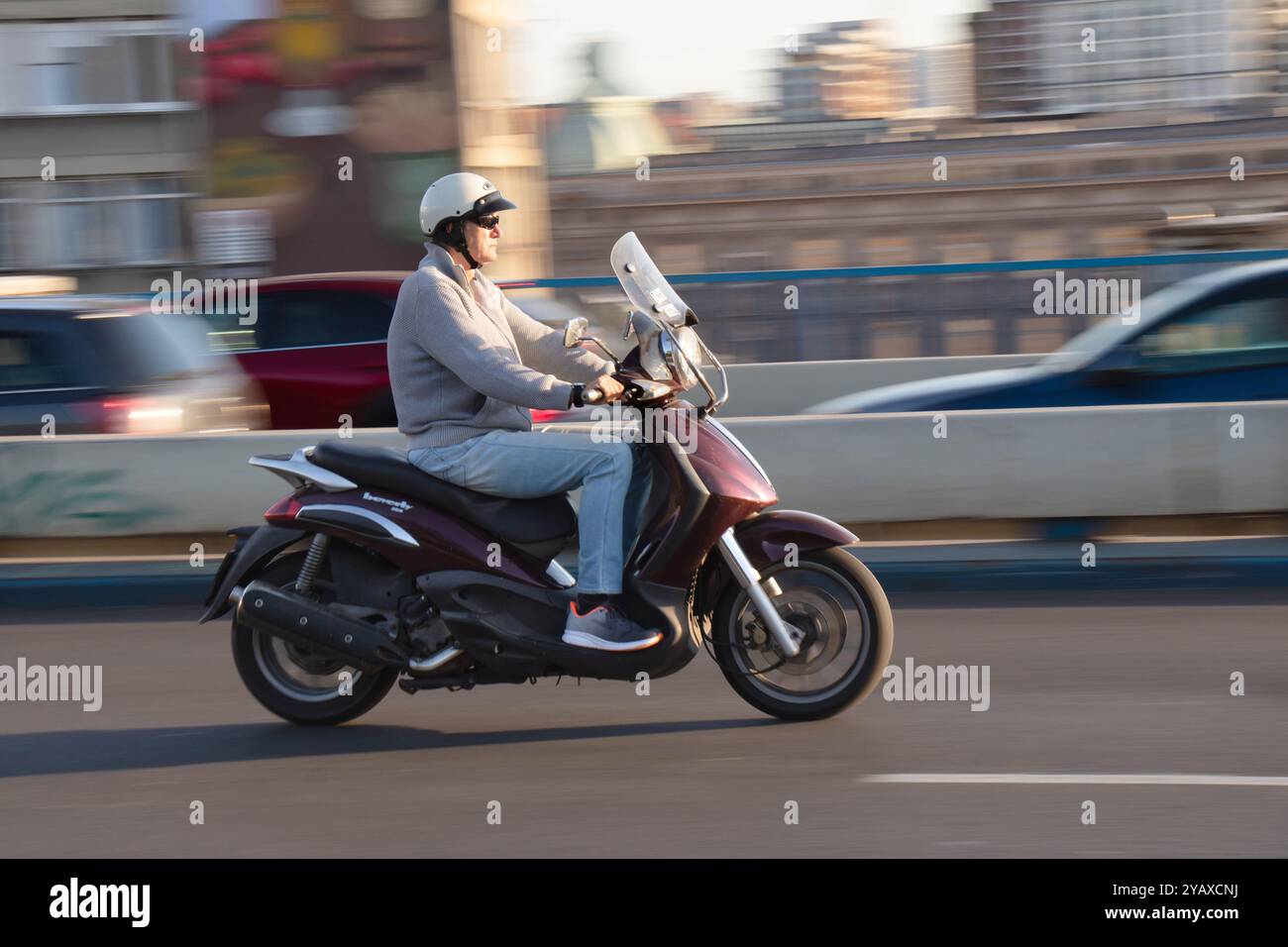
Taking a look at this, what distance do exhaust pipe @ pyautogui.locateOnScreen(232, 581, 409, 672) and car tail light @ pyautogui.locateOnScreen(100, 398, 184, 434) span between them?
4.47 m

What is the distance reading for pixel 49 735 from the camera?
6.29 m

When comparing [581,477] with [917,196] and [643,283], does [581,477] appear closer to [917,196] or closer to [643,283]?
[643,283]

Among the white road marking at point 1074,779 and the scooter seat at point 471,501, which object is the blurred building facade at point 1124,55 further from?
the white road marking at point 1074,779

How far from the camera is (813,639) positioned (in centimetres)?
591

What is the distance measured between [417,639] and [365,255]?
2187 cm

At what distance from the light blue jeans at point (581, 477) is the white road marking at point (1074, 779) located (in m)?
1.08

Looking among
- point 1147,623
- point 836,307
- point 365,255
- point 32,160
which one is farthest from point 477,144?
point 1147,623

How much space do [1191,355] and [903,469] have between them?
7.07 ft

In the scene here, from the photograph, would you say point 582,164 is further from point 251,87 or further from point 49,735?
point 49,735

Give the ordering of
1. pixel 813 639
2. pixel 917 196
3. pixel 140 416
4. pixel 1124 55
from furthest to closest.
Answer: pixel 1124 55 < pixel 917 196 < pixel 140 416 < pixel 813 639

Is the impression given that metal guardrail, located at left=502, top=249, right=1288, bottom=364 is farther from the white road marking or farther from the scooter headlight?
the white road marking

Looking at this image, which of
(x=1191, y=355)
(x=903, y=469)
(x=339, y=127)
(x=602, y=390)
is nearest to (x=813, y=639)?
(x=602, y=390)

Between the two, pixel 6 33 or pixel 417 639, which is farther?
pixel 6 33

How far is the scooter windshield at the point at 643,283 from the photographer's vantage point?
224 inches
